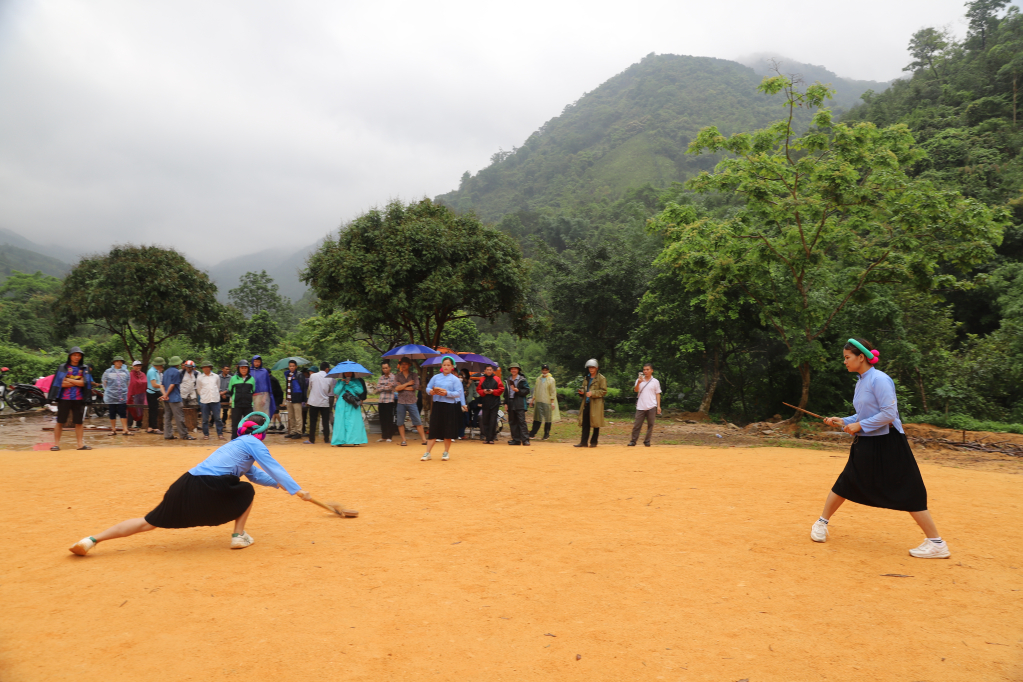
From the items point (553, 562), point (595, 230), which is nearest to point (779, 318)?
point (553, 562)

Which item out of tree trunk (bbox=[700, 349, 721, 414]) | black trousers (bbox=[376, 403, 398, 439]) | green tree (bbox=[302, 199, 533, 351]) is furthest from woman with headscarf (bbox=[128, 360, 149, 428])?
tree trunk (bbox=[700, 349, 721, 414])

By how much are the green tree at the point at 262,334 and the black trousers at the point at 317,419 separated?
20.2 m

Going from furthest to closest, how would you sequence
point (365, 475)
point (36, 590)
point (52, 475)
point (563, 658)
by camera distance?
point (365, 475), point (52, 475), point (36, 590), point (563, 658)

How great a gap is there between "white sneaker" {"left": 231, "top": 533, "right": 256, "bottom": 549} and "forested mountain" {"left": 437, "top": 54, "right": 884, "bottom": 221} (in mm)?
77901

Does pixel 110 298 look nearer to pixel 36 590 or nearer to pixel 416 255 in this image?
pixel 416 255

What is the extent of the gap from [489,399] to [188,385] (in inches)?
285

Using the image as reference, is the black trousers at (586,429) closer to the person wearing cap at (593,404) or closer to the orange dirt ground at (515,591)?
the person wearing cap at (593,404)

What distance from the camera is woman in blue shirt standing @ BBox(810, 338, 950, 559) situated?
5125 millimetres

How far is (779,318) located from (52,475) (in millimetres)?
17470

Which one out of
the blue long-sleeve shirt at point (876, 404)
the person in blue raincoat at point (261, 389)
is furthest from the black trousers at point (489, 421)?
the blue long-sleeve shirt at point (876, 404)

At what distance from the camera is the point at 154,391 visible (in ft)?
48.5

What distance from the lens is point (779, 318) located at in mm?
17375

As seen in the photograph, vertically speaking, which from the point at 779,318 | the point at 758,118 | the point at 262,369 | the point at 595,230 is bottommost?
the point at 262,369

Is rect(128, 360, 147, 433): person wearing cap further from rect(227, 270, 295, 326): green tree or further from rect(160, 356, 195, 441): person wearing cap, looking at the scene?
rect(227, 270, 295, 326): green tree
